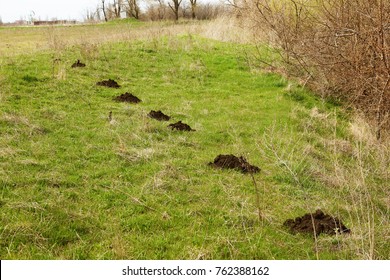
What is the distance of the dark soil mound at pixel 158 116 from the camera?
8500 millimetres

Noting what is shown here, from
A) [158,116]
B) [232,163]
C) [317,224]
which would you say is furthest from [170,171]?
[158,116]

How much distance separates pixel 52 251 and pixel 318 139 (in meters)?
6.30

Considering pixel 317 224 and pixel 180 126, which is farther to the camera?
→ pixel 180 126

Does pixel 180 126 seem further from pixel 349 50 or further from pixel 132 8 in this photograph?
pixel 132 8

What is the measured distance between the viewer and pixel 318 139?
8.54 metres

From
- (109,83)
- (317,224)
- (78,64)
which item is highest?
(78,64)

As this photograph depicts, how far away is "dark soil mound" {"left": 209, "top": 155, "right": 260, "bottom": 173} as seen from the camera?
625 cm

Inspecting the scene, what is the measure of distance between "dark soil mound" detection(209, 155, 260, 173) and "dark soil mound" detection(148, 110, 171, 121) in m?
2.39

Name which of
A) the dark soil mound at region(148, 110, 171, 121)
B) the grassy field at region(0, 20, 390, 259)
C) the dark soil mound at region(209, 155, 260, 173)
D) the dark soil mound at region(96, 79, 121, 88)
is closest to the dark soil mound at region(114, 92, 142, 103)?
the grassy field at region(0, 20, 390, 259)

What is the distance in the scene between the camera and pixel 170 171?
231 inches

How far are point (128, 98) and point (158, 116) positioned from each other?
1.56 m
